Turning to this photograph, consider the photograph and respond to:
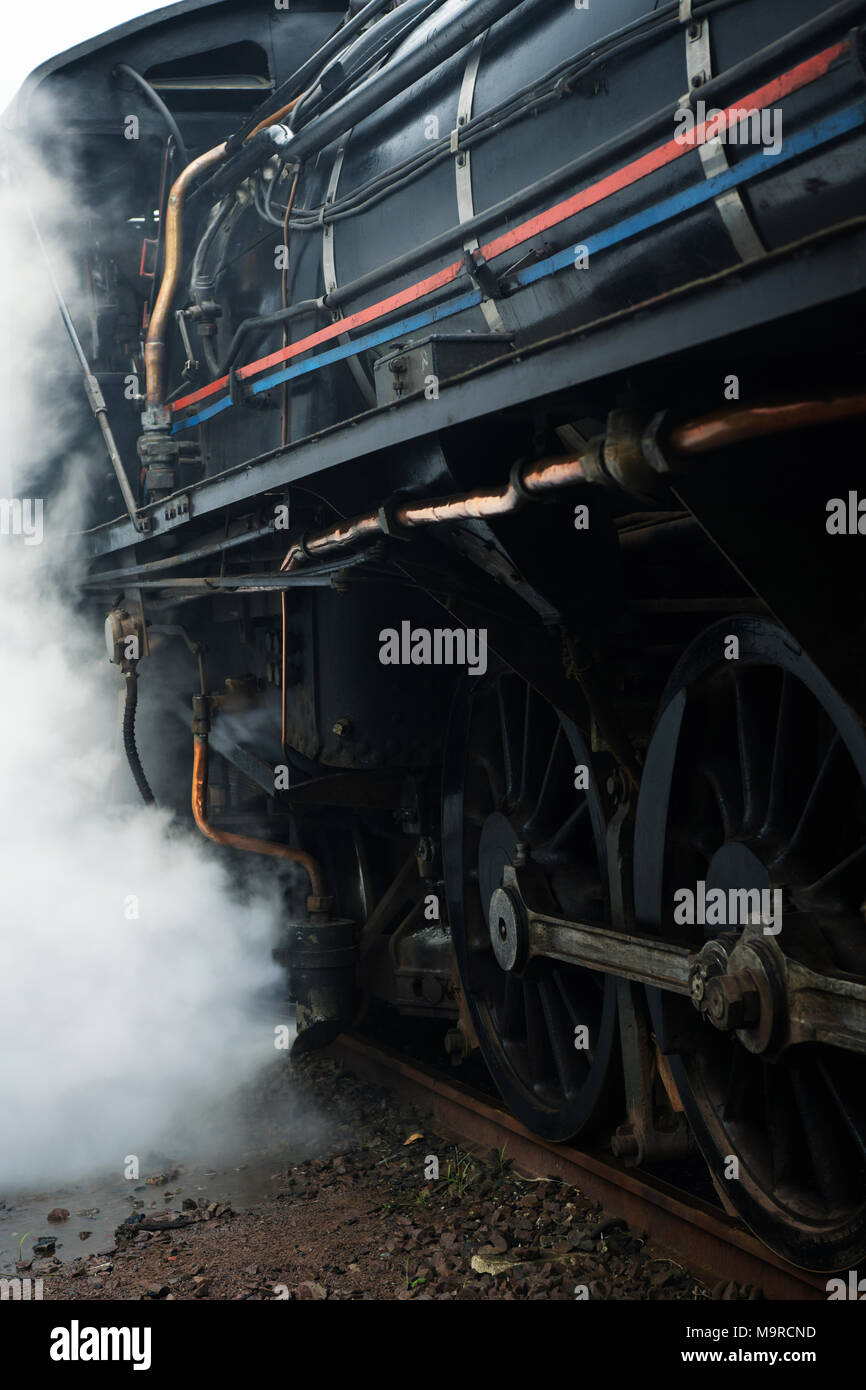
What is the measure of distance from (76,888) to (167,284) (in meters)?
2.40

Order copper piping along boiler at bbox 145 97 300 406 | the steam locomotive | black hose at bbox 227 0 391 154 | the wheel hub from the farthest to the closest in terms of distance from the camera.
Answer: copper piping along boiler at bbox 145 97 300 406, black hose at bbox 227 0 391 154, the wheel hub, the steam locomotive

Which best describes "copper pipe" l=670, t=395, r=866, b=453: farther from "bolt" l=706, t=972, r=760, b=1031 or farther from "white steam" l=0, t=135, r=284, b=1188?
"white steam" l=0, t=135, r=284, b=1188

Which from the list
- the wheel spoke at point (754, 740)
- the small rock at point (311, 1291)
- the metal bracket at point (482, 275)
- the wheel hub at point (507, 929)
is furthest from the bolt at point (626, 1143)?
the metal bracket at point (482, 275)

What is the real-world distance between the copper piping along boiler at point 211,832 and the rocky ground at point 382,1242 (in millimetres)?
1004

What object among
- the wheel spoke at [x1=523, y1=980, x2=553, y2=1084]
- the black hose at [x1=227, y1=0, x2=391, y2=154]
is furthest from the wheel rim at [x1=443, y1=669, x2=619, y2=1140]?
the black hose at [x1=227, y1=0, x2=391, y2=154]

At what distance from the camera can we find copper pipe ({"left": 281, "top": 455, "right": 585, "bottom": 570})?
2.66 m

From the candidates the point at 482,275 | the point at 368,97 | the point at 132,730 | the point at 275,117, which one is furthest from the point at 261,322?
the point at 132,730

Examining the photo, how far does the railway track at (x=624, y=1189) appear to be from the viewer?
294 cm

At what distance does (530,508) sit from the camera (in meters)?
3.20

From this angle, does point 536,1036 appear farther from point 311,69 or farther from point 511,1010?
point 311,69

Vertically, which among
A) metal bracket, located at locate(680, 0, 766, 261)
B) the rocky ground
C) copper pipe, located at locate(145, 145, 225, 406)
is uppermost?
copper pipe, located at locate(145, 145, 225, 406)

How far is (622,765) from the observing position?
3.39 m

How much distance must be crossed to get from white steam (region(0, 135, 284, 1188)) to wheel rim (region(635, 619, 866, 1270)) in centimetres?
239
